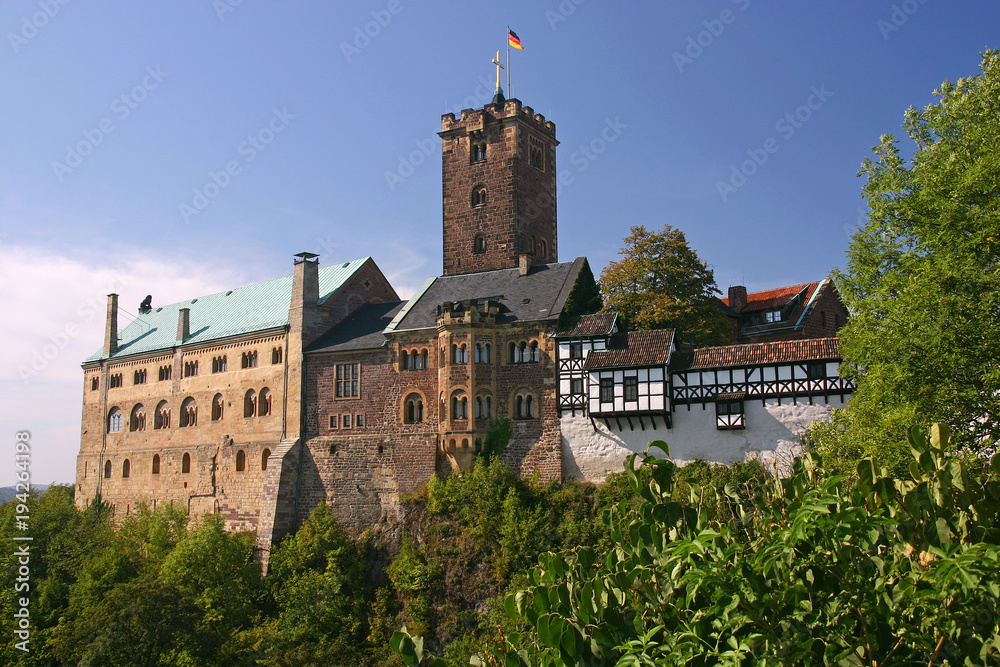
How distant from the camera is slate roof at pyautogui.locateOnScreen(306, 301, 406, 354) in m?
44.9

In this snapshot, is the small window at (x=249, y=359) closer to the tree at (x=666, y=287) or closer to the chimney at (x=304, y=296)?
the chimney at (x=304, y=296)

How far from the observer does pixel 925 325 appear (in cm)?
2033

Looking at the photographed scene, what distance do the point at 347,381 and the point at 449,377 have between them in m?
6.43

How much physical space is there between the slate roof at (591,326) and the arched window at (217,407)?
21.3 meters

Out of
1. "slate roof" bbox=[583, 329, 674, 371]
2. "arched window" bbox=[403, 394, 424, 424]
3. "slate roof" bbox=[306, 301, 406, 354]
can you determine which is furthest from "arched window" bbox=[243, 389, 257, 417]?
"slate roof" bbox=[583, 329, 674, 371]

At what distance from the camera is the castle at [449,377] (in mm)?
36594

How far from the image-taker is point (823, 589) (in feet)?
33.8

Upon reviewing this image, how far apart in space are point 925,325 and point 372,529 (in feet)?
92.8

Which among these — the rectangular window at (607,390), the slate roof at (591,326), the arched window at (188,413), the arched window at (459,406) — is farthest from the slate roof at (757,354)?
the arched window at (188,413)

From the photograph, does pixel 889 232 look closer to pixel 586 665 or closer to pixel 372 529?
pixel 586 665

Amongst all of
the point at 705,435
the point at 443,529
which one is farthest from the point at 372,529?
the point at 705,435

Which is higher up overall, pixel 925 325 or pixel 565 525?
pixel 925 325

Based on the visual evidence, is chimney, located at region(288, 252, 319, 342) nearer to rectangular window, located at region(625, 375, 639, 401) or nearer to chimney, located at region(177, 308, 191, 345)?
chimney, located at region(177, 308, 191, 345)

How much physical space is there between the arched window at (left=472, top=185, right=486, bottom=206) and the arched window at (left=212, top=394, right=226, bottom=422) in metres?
17.8
